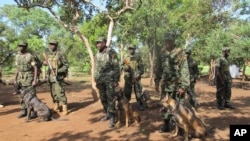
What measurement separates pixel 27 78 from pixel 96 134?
2.81 metres

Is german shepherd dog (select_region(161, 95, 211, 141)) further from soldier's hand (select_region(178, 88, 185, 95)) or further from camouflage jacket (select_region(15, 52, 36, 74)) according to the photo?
camouflage jacket (select_region(15, 52, 36, 74))

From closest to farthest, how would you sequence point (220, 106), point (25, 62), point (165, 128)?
1. point (165, 128)
2. point (25, 62)
3. point (220, 106)

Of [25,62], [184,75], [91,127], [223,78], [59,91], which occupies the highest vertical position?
[25,62]

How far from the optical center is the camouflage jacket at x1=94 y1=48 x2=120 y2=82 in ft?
26.6

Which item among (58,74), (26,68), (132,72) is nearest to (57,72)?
(58,74)

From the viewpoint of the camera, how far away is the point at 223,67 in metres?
10.3

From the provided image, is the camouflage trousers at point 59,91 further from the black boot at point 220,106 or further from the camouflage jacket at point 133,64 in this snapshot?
the black boot at point 220,106

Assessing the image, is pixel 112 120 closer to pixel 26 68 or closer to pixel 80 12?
pixel 26 68

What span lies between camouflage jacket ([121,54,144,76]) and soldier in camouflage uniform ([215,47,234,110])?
7.77 ft

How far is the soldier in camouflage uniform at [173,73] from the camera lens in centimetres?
679

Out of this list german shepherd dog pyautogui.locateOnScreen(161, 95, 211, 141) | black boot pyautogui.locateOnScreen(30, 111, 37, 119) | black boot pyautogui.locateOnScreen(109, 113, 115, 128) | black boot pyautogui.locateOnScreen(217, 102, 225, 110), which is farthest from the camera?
black boot pyautogui.locateOnScreen(217, 102, 225, 110)

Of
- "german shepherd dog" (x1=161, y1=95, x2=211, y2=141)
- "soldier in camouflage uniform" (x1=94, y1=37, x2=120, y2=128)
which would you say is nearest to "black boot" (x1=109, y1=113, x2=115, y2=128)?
"soldier in camouflage uniform" (x1=94, y1=37, x2=120, y2=128)

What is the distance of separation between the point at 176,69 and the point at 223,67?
12.9ft

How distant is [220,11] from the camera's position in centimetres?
2938
